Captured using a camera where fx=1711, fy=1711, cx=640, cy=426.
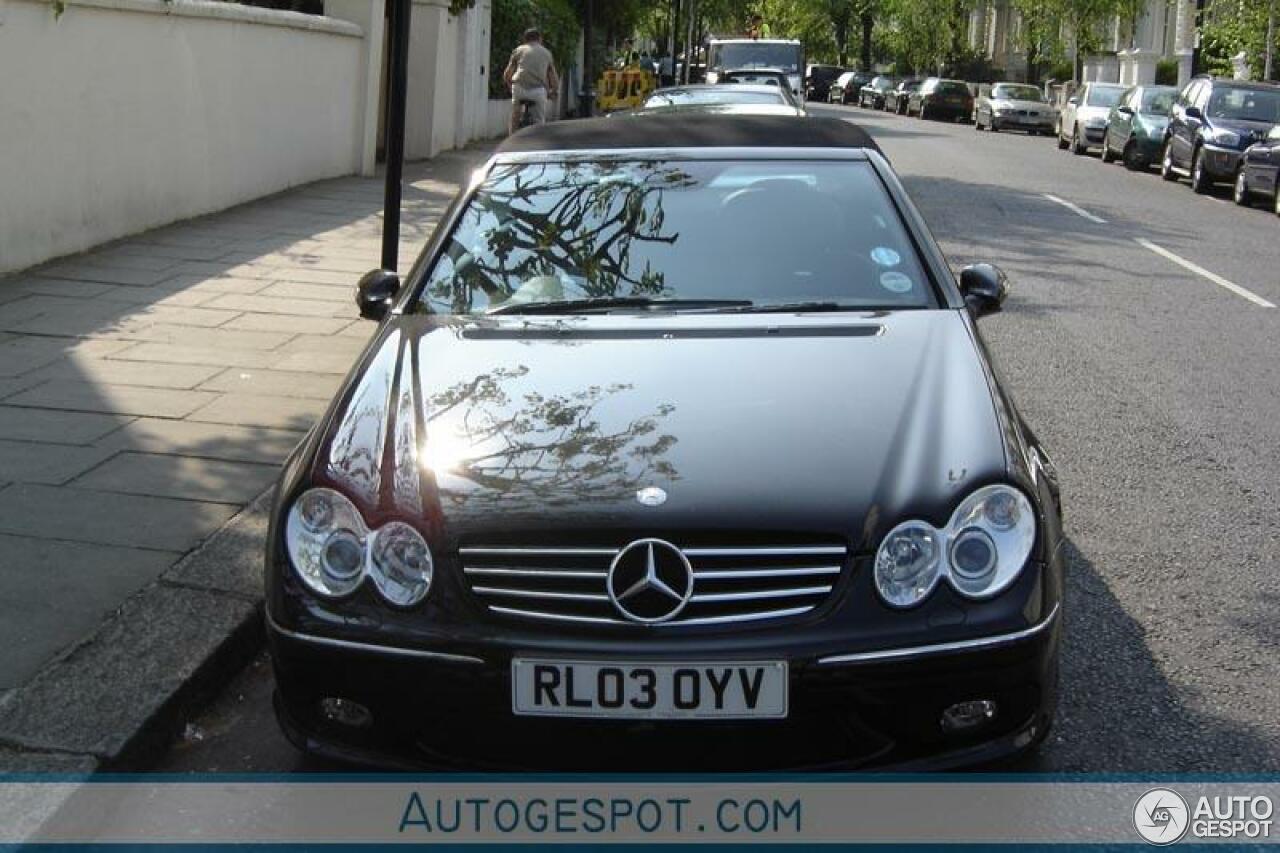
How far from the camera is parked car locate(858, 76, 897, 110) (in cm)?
6083

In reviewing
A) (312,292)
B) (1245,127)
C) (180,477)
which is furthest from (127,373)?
(1245,127)

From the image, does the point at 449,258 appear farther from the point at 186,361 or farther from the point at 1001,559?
the point at 186,361

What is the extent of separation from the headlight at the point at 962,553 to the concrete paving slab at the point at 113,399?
181 inches

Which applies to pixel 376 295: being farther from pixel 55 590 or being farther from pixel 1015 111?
pixel 1015 111

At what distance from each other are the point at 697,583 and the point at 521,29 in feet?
84.8

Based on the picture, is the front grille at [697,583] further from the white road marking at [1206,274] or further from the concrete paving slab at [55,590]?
the white road marking at [1206,274]

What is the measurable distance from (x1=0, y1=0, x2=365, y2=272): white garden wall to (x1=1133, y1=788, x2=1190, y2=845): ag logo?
885 centimetres

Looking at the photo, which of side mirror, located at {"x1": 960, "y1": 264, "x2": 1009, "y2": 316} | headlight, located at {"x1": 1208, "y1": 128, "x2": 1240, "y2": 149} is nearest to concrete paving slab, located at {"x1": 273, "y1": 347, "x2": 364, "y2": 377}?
side mirror, located at {"x1": 960, "y1": 264, "x2": 1009, "y2": 316}

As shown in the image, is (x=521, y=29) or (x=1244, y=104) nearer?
(x=1244, y=104)

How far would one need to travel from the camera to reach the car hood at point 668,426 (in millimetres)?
3699

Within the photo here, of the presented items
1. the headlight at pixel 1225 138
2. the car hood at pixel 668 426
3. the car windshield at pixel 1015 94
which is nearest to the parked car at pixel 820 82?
the car windshield at pixel 1015 94

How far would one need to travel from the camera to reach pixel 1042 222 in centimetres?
1767

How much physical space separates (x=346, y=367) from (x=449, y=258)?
360 cm

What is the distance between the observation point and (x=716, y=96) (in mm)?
16156
